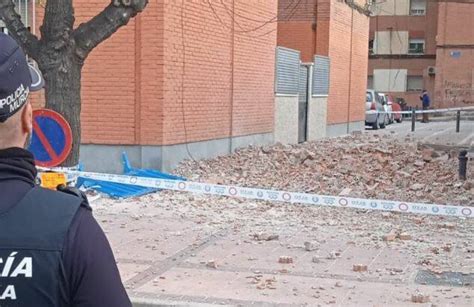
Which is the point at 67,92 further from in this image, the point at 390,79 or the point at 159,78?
the point at 390,79

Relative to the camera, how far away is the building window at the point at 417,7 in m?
54.5

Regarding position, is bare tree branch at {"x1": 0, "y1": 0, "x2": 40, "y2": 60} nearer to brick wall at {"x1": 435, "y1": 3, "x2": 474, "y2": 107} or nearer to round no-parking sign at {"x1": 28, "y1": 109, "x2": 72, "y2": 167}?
round no-parking sign at {"x1": 28, "y1": 109, "x2": 72, "y2": 167}

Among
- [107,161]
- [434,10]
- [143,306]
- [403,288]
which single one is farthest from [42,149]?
[434,10]

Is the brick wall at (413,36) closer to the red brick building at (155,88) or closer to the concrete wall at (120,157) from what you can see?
the red brick building at (155,88)

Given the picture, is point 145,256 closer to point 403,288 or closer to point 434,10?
point 403,288

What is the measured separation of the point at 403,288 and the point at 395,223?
3.34m

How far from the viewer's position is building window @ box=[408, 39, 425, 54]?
5394 cm

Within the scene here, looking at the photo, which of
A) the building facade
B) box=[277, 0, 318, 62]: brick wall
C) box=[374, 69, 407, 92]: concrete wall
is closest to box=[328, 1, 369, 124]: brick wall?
box=[277, 0, 318, 62]: brick wall

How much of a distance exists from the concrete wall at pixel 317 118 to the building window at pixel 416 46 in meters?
31.6

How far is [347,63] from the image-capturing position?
2800cm

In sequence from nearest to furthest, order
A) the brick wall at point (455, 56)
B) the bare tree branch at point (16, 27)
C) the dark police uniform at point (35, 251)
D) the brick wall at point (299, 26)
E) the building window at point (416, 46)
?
the dark police uniform at point (35, 251), the bare tree branch at point (16, 27), the brick wall at point (299, 26), the brick wall at point (455, 56), the building window at point (416, 46)

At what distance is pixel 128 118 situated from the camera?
1307 cm

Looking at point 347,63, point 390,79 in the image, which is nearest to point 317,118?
point 347,63

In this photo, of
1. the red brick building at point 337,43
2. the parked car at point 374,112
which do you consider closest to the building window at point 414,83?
the parked car at point 374,112
